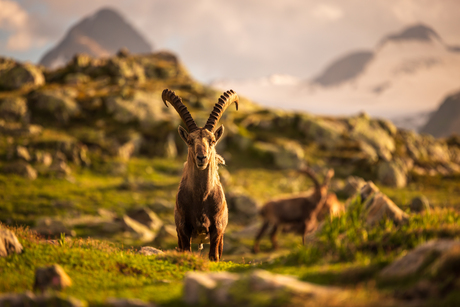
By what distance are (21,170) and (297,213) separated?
2326 centimetres

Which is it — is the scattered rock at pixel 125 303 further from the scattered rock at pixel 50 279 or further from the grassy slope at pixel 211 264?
the scattered rock at pixel 50 279

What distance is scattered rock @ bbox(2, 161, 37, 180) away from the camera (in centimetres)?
2791

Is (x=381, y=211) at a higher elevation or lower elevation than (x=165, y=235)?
higher

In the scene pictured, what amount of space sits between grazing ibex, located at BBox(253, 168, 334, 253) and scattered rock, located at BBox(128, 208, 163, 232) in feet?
23.3

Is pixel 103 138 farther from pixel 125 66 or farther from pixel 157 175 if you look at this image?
pixel 125 66

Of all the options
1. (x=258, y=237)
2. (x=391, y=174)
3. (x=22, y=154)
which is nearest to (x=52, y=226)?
(x=258, y=237)

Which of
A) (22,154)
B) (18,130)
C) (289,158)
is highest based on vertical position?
(18,130)

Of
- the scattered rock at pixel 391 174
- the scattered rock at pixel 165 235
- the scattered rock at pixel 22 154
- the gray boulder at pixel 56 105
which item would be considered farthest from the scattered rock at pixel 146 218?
the gray boulder at pixel 56 105

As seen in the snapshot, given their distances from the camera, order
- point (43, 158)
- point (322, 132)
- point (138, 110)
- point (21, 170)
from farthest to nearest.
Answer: point (322, 132) → point (138, 110) → point (43, 158) → point (21, 170)

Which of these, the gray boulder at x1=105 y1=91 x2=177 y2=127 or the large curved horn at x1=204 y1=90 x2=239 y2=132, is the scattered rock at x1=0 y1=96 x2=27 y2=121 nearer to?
the gray boulder at x1=105 y1=91 x2=177 y2=127

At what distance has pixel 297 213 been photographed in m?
21.1

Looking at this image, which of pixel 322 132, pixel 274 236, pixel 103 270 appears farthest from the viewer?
pixel 322 132

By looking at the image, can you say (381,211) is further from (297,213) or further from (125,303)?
(297,213)

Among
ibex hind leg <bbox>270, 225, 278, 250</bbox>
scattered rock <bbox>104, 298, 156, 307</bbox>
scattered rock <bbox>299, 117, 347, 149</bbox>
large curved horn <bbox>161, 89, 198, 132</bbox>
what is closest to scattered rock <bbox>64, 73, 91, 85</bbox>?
scattered rock <bbox>299, 117, 347, 149</bbox>
